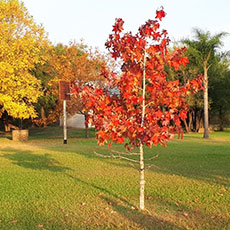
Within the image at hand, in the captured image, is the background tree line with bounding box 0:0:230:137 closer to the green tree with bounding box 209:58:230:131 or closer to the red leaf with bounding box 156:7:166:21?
the green tree with bounding box 209:58:230:131

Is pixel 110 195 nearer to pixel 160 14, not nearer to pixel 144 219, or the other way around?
pixel 144 219

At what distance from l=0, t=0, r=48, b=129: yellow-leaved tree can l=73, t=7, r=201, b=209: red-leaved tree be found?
17958 mm

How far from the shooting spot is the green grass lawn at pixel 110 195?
6.68 m

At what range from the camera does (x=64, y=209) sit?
7.54m

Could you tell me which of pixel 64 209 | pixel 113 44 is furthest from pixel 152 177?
pixel 113 44

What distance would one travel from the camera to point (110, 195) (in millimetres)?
8859

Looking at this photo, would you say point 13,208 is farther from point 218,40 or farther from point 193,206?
point 218,40

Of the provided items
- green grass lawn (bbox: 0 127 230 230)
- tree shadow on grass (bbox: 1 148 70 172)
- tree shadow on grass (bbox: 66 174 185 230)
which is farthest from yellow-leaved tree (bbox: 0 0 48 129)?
tree shadow on grass (bbox: 66 174 185 230)

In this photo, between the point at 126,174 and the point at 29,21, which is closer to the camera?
the point at 126,174

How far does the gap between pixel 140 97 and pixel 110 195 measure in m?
2.76

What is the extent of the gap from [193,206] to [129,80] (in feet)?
9.69

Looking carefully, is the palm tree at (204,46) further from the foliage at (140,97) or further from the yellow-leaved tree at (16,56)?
the foliage at (140,97)

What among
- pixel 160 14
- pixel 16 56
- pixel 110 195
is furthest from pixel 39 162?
pixel 16 56

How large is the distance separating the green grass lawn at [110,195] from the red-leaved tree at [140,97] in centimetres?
90
